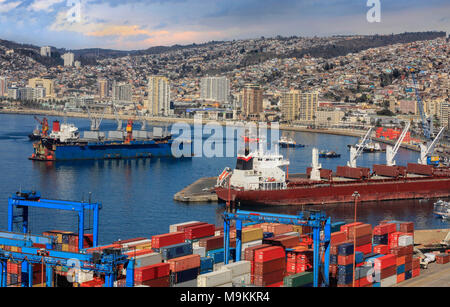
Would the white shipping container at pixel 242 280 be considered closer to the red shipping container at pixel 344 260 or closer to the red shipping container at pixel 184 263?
the red shipping container at pixel 184 263

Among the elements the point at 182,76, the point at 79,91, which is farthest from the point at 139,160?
the point at 182,76

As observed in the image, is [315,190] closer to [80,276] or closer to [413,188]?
[413,188]

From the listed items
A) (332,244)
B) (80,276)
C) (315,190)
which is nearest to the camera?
(80,276)

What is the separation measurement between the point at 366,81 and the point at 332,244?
103460 millimetres

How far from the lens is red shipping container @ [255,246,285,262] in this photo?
1302 centimetres

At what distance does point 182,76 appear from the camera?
16300 centimetres

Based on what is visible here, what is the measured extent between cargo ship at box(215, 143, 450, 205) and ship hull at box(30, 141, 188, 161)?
52.8 feet

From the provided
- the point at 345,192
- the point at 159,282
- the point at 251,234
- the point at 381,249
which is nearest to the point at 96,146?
the point at 345,192

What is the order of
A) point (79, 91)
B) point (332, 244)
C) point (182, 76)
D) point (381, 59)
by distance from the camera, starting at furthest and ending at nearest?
point (182, 76) → point (79, 91) → point (381, 59) → point (332, 244)

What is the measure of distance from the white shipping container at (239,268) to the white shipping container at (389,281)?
3.14 m

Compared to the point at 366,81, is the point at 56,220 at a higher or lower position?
lower

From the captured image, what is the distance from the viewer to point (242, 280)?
42.0ft

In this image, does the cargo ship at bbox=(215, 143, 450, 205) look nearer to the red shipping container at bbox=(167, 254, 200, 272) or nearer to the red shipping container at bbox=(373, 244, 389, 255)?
the red shipping container at bbox=(373, 244, 389, 255)

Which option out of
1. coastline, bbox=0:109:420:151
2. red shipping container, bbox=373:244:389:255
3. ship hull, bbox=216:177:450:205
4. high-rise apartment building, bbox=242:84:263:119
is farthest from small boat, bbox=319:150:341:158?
high-rise apartment building, bbox=242:84:263:119
